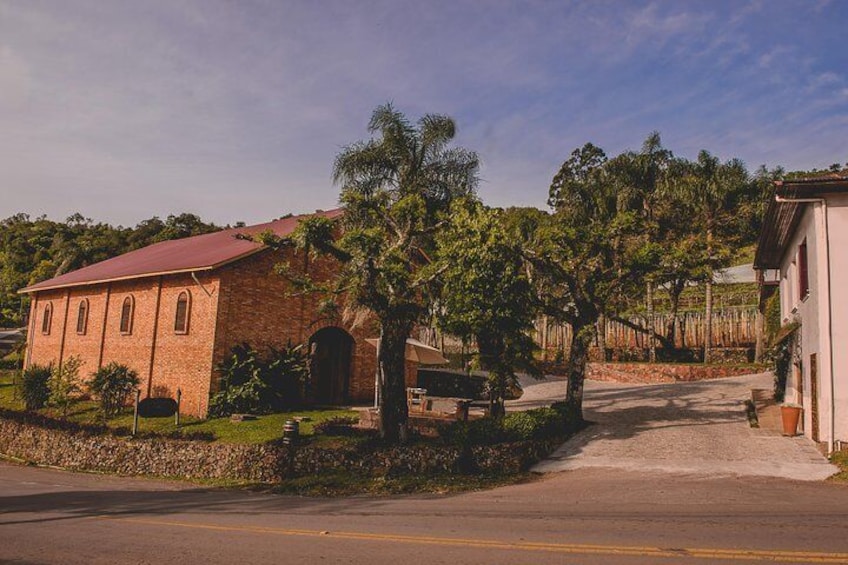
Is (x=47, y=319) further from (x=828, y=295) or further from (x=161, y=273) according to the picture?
(x=828, y=295)

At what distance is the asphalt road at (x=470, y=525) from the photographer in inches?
284

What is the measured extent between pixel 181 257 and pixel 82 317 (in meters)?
7.43

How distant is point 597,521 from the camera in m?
9.17

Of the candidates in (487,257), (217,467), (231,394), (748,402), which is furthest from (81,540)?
(748,402)

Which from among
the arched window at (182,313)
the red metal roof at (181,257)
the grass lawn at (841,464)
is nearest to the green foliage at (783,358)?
the grass lawn at (841,464)

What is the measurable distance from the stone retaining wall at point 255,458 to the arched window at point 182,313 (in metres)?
5.56

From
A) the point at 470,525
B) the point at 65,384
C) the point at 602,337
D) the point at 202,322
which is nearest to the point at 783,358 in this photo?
the point at 602,337

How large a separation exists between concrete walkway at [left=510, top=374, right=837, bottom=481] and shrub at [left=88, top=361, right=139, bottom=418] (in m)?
15.0

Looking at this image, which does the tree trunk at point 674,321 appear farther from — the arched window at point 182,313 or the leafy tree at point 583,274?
the arched window at point 182,313

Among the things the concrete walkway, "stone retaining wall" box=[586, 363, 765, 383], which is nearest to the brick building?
the concrete walkway

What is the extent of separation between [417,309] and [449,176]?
355 inches

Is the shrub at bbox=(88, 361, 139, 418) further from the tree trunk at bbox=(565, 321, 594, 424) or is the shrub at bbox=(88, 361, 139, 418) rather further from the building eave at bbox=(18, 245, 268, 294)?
the tree trunk at bbox=(565, 321, 594, 424)

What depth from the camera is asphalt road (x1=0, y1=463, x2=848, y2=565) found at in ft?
23.7

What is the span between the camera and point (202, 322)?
24.3 meters
